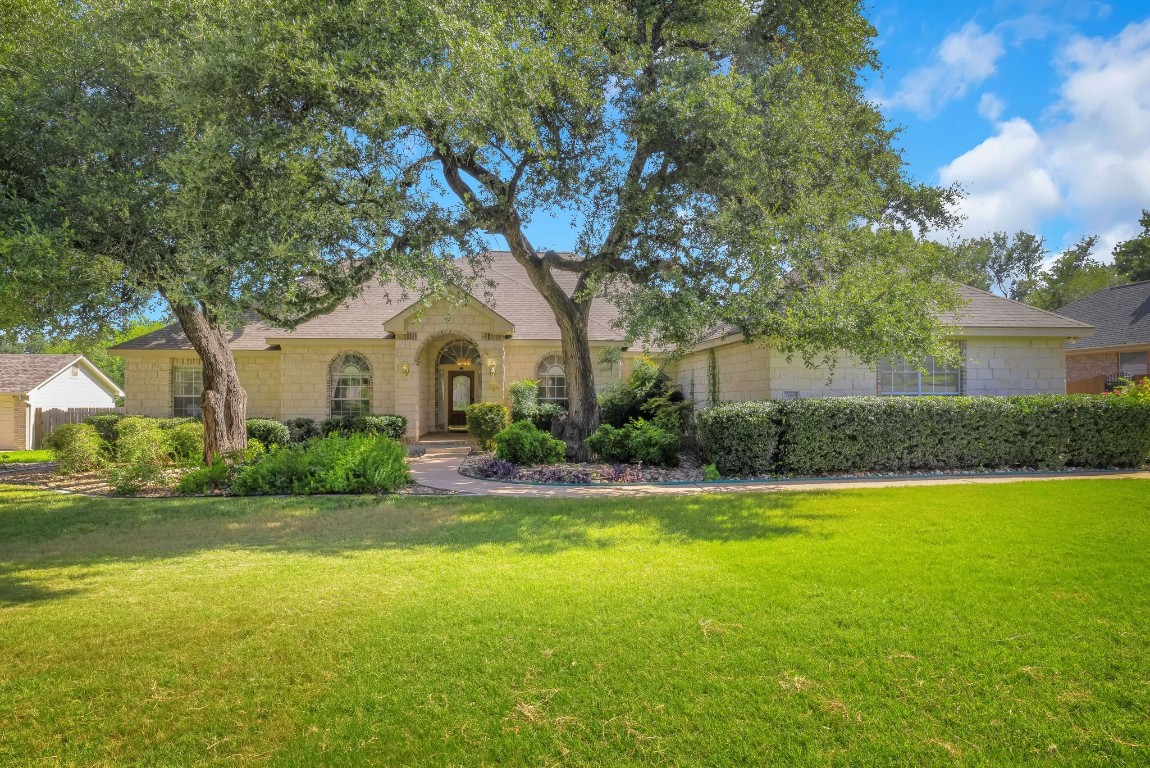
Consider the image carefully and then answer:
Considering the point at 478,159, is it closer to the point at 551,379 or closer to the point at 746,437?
the point at 746,437

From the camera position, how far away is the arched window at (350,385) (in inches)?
806

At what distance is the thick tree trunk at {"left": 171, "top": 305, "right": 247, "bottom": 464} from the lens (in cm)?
1258

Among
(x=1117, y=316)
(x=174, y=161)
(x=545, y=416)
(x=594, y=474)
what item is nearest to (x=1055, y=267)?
(x=1117, y=316)

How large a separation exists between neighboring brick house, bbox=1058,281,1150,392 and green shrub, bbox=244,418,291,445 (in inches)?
1094

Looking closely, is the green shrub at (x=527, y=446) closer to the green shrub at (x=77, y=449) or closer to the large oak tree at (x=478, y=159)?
the large oak tree at (x=478, y=159)

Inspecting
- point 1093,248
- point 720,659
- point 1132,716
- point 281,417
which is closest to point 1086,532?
point 1132,716

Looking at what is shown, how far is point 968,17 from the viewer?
11.2 meters

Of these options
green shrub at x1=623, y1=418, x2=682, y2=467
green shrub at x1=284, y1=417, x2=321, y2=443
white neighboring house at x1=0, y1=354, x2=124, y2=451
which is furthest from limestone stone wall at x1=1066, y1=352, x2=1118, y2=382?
white neighboring house at x1=0, y1=354, x2=124, y2=451

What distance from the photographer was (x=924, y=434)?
1205 centimetres

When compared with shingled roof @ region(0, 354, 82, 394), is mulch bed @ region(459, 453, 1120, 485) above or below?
below

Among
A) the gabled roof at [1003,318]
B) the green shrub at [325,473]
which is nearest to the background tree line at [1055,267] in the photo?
the gabled roof at [1003,318]

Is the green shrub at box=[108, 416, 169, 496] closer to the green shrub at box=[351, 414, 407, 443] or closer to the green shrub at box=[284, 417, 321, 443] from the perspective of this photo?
the green shrub at box=[284, 417, 321, 443]

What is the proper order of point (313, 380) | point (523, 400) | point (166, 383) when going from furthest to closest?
point (166, 383), point (313, 380), point (523, 400)

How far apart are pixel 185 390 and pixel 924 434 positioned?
69.8 ft
